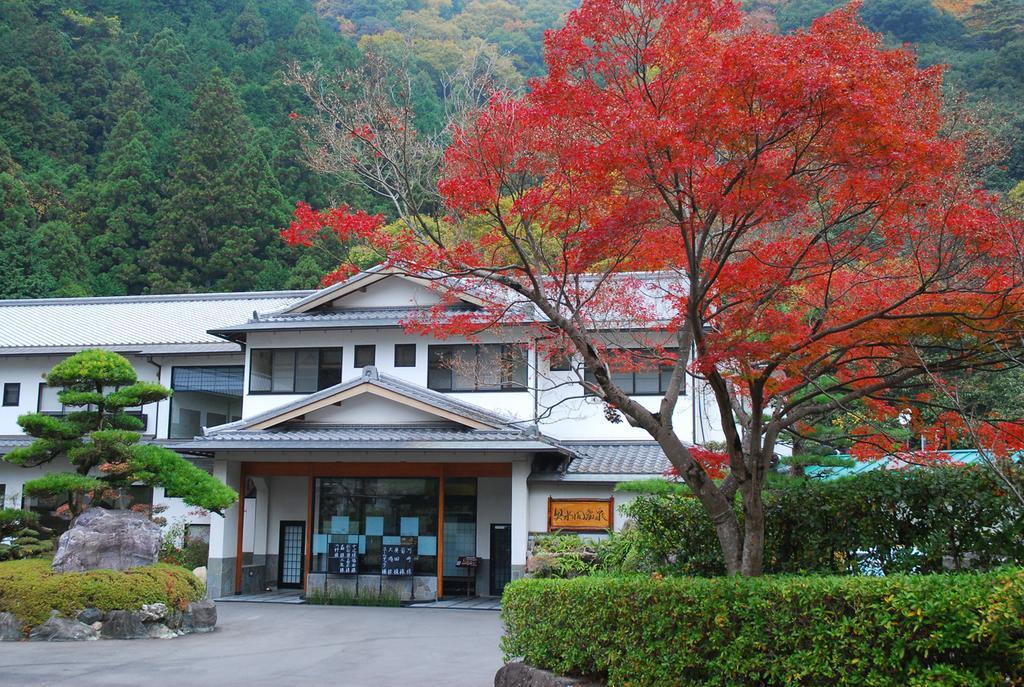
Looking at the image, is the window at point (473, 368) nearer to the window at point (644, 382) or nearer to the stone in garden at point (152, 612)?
the window at point (644, 382)

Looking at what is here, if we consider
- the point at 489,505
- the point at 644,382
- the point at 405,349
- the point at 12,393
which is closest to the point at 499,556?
the point at 489,505

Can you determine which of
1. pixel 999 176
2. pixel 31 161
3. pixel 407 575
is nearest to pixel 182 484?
pixel 407 575

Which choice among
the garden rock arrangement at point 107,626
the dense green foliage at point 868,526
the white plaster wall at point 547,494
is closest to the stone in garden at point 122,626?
the garden rock arrangement at point 107,626

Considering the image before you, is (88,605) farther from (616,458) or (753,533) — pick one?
(753,533)

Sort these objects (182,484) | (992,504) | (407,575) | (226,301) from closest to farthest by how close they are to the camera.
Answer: (992,504) < (182,484) < (407,575) < (226,301)

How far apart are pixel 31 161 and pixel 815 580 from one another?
51.8m

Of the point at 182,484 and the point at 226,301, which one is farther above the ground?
the point at 226,301

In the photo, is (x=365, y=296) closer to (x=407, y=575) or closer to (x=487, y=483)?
(x=487, y=483)

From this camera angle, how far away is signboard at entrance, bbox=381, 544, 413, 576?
2220 centimetres

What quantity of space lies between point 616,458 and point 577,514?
6.04 ft

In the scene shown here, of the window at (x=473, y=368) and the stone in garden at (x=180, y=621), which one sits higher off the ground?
the window at (x=473, y=368)

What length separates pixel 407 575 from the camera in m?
22.2

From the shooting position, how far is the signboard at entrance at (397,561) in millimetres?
22203

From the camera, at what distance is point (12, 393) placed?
28797mm
